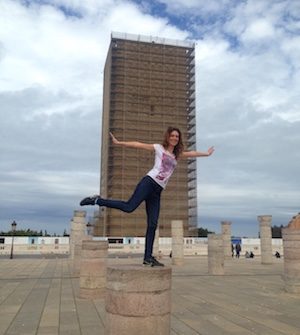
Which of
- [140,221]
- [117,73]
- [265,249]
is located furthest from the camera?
[117,73]

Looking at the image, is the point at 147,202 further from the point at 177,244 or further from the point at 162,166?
the point at 177,244

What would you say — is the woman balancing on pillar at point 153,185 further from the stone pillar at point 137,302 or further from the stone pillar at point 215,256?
the stone pillar at point 215,256

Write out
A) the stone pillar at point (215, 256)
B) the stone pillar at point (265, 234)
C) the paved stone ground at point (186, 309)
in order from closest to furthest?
the paved stone ground at point (186, 309)
the stone pillar at point (215, 256)
the stone pillar at point (265, 234)

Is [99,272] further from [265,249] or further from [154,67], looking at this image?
[154,67]

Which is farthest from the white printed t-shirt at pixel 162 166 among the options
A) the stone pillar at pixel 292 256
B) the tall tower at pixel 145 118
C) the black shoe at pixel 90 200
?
the tall tower at pixel 145 118

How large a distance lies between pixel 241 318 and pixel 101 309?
366 centimetres

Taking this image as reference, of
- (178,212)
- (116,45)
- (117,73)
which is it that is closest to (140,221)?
(178,212)

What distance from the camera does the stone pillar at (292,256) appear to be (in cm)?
1409

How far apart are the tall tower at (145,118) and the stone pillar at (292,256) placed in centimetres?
3465

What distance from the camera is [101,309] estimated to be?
10.8 meters

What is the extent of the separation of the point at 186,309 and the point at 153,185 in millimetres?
6286

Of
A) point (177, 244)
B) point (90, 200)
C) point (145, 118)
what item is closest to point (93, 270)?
point (90, 200)

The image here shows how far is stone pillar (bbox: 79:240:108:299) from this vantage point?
41.4ft

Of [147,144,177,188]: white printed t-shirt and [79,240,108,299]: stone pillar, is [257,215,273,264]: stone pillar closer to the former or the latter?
[79,240,108,299]: stone pillar
